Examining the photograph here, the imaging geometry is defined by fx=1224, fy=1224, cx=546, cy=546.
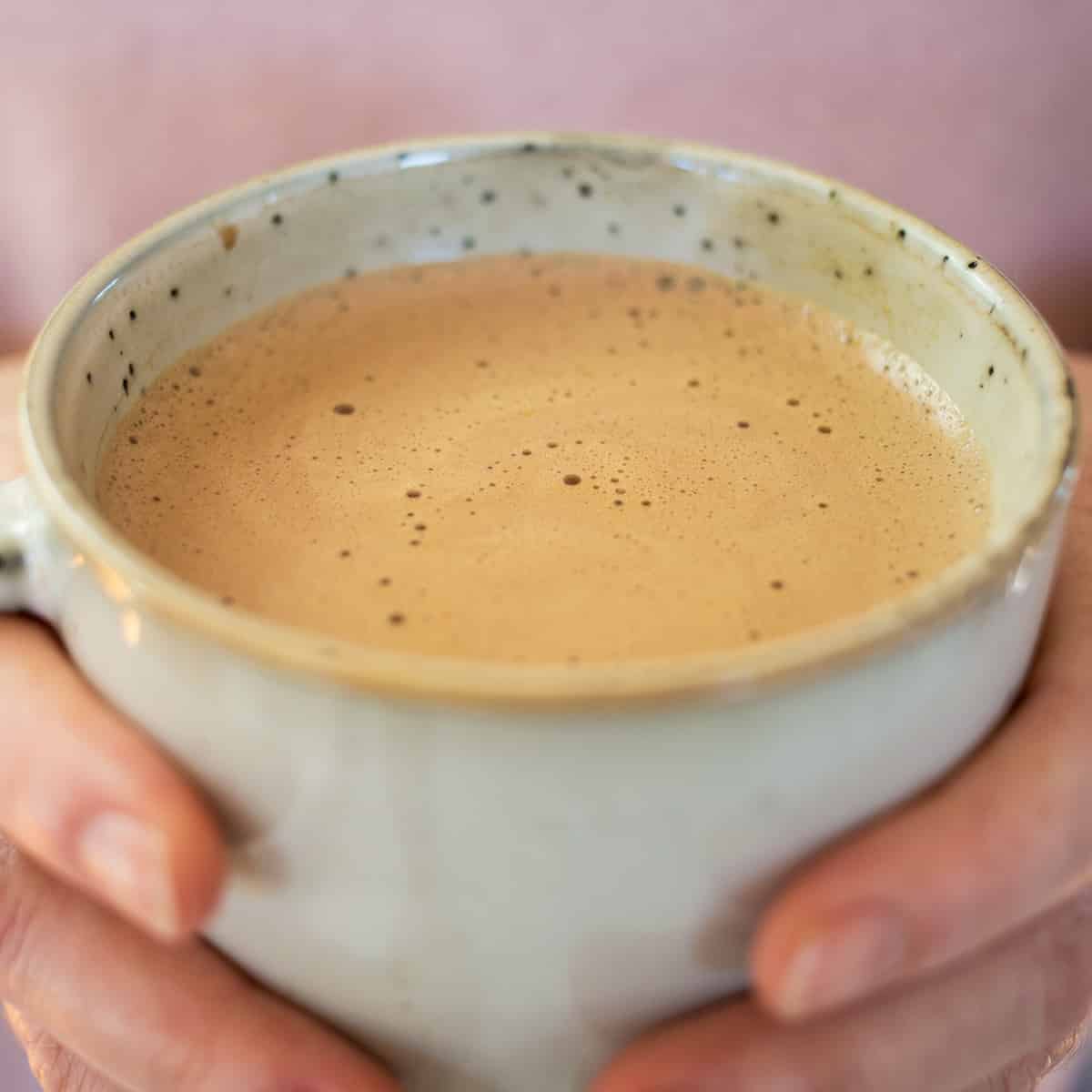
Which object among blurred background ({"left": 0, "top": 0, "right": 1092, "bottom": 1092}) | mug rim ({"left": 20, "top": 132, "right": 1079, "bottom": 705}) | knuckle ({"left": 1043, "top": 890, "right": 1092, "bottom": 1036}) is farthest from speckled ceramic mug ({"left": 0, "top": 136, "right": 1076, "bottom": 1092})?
blurred background ({"left": 0, "top": 0, "right": 1092, "bottom": 1092})

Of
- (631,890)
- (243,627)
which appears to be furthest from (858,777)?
(243,627)

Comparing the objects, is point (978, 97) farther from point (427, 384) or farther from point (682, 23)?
point (427, 384)

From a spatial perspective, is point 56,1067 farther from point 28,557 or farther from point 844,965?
point 844,965

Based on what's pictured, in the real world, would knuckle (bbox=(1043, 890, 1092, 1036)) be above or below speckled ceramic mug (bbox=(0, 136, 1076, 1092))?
below

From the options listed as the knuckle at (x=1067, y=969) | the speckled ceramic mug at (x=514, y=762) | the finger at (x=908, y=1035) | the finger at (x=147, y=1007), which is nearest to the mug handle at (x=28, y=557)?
the speckled ceramic mug at (x=514, y=762)

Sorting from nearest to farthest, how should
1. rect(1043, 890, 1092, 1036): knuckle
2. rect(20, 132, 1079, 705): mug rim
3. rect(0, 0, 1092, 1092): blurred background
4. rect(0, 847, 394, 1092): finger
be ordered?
1. rect(20, 132, 1079, 705): mug rim
2. rect(0, 847, 394, 1092): finger
3. rect(1043, 890, 1092, 1036): knuckle
4. rect(0, 0, 1092, 1092): blurred background

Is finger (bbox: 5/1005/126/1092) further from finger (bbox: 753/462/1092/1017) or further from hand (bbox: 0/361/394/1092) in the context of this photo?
finger (bbox: 753/462/1092/1017)

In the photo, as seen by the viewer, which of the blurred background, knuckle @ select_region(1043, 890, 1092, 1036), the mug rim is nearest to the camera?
the mug rim
